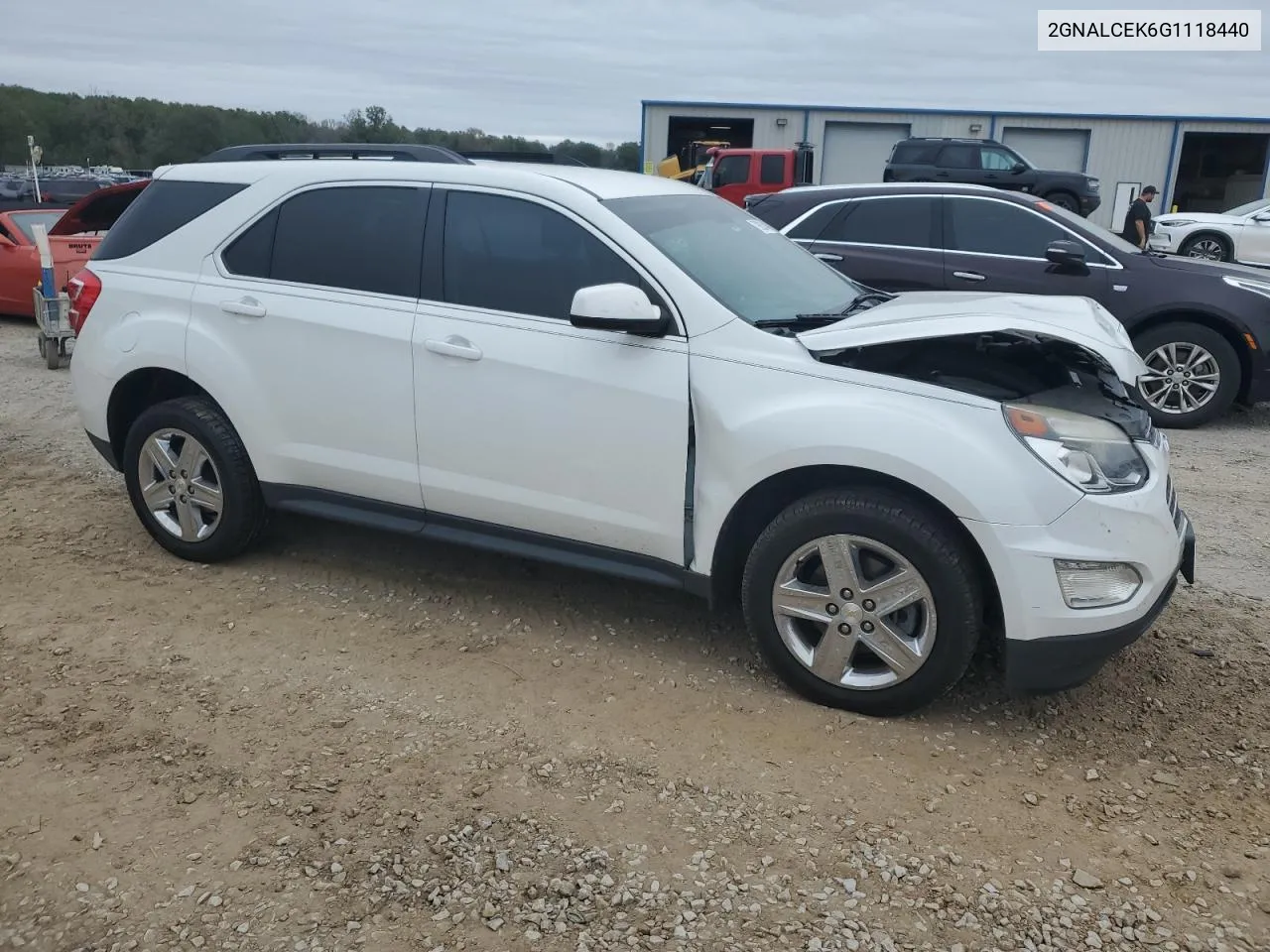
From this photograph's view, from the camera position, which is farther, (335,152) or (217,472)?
(335,152)

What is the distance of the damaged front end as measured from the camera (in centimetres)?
350

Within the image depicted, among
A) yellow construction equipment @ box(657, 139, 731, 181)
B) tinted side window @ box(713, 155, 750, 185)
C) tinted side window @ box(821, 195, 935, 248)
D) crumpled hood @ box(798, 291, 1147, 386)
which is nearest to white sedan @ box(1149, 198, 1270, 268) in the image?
tinted side window @ box(713, 155, 750, 185)

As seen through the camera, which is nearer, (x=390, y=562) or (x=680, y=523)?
(x=680, y=523)

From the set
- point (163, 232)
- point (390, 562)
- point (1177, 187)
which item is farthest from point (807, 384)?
point (1177, 187)

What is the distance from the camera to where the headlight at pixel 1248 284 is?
7.88 metres

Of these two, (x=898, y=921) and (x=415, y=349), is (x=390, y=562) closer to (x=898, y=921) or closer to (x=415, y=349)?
(x=415, y=349)

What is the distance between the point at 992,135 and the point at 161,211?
102ft

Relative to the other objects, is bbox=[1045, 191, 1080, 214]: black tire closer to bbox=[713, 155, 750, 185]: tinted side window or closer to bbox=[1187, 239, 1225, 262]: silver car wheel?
bbox=[1187, 239, 1225, 262]: silver car wheel

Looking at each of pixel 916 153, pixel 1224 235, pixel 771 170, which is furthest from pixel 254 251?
pixel 916 153

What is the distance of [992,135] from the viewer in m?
31.7

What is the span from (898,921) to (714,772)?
2.61ft

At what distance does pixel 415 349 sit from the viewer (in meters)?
4.15

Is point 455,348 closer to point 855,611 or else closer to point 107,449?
point 855,611

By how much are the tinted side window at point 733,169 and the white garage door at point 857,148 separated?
9.89m
